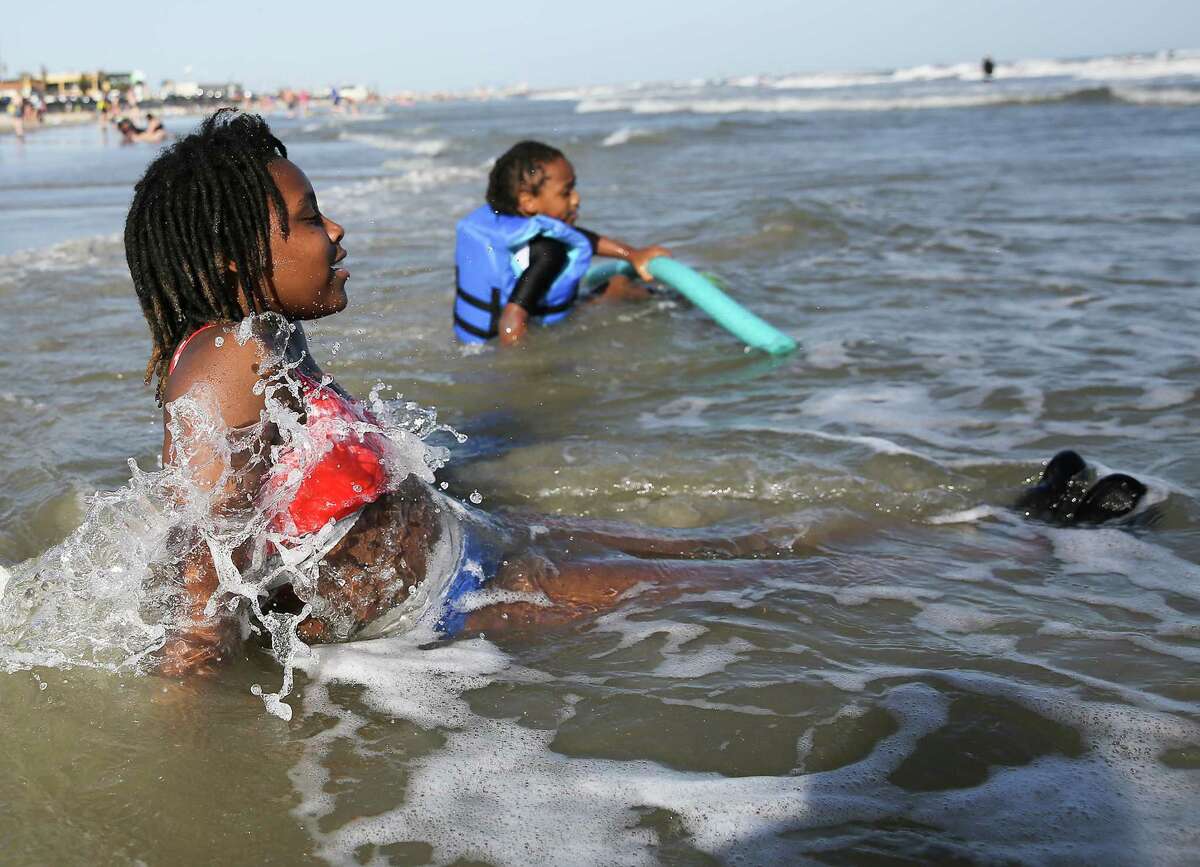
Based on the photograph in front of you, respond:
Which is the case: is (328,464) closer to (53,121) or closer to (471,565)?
(471,565)

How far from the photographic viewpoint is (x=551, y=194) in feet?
20.1

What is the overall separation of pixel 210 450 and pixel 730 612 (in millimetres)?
1354

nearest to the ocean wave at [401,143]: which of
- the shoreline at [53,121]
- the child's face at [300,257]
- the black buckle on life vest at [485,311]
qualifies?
the shoreline at [53,121]

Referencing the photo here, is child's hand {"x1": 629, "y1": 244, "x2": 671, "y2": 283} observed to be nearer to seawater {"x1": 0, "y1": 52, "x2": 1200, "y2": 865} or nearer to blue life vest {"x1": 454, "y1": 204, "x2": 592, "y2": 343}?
seawater {"x1": 0, "y1": 52, "x2": 1200, "y2": 865}

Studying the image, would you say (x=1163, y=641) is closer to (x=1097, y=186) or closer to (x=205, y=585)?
(x=205, y=585)

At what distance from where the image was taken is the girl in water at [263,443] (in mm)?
2559

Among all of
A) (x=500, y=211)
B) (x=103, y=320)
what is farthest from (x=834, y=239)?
(x=103, y=320)

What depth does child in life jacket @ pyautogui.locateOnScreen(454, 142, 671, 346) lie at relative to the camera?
6000mm

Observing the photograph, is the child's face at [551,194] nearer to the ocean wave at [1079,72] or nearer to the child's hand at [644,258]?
the child's hand at [644,258]

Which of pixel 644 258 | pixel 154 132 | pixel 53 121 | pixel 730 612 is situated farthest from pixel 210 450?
pixel 53 121

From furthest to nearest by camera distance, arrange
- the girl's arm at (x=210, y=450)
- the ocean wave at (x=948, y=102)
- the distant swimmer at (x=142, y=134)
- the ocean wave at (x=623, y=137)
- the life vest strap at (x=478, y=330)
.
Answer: the distant swimmer at (x=142, y=134) < the ocean wave at (x=948, y=102) < the ocean wave at (x=623, y=137) < the life vest strap at (x=478, y=330) < the girl's arm at (x=210, y=450)

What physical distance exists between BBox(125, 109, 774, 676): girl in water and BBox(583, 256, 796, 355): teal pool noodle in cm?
302

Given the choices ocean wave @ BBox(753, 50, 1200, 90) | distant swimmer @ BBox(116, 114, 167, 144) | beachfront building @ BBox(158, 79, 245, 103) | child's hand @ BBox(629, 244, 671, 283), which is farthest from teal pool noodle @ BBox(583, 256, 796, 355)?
beachfront building @ BBox(158, 79, 245, 103)

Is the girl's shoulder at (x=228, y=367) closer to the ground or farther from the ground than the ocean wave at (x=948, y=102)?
closer to the ground
